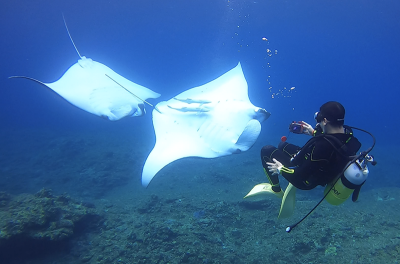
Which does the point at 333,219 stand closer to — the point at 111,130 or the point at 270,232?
the point at 270,232

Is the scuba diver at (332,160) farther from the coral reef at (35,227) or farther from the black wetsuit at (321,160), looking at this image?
the coral reef at (35,227)

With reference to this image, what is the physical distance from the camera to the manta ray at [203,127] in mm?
3916

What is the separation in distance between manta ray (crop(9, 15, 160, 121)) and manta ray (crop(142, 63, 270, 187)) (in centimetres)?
84

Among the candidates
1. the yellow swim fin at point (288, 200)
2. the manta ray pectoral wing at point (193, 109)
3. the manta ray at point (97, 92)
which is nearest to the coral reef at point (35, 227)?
the manta ray at point (97, 92)

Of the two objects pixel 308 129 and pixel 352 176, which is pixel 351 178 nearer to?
pixel 352 176

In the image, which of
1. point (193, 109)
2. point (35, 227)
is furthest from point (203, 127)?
point (35, 227)

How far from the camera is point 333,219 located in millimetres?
5855

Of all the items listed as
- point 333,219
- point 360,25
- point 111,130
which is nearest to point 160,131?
point 333,219

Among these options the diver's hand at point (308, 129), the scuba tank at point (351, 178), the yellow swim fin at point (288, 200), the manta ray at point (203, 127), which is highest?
the manta ray at point (203, 127)

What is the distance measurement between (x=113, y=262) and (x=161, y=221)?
5.49ft

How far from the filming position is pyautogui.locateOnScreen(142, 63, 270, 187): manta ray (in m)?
3.92

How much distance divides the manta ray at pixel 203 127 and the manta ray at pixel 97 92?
84 cm

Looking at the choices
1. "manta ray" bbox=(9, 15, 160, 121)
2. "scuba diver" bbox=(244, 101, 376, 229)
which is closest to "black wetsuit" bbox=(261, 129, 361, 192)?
"scuba diver" bbox=(244, 101, 376, 229)

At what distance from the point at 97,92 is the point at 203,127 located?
3.07m
